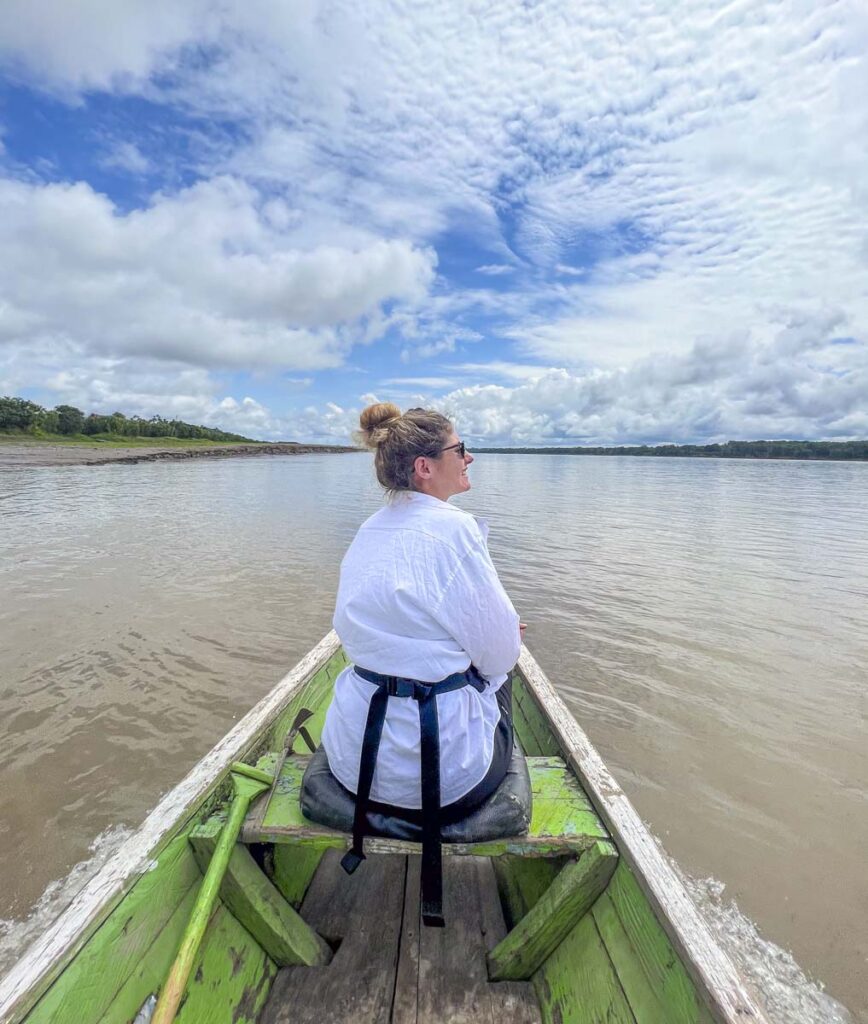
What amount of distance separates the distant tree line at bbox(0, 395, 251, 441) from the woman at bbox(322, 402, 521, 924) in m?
98.8

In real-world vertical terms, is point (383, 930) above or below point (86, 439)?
below

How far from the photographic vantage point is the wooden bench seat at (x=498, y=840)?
240 cm

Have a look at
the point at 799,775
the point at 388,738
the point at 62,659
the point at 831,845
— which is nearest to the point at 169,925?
the point at 388,738

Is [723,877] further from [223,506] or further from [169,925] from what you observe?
[223,506]

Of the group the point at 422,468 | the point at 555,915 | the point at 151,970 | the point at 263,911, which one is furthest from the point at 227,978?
the point at 422,468

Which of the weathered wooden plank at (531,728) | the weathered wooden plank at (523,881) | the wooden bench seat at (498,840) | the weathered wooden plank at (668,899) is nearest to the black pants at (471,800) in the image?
the wooden bench seat at (498,840)

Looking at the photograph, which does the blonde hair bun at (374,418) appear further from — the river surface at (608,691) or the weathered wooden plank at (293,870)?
the river surface at (608,691)

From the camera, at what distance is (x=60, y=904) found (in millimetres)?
3623

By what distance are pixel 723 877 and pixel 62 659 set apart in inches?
315

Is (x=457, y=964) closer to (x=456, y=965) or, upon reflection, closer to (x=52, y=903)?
(x=456, y=965)

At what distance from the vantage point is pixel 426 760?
2180mm

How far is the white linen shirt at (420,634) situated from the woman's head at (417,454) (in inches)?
9.9

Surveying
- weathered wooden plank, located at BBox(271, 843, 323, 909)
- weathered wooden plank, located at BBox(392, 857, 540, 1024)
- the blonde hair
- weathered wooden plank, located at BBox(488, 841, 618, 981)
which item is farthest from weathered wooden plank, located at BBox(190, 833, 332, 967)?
the blonde hair

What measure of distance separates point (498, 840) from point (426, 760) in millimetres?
601
